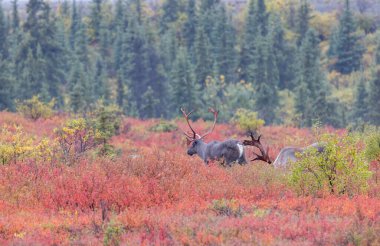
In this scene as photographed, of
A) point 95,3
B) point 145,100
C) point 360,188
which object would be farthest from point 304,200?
point 95,3

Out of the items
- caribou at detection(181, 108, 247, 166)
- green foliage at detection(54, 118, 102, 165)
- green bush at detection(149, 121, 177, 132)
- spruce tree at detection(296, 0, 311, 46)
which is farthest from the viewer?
spruce tree at detection(296, 0, 311, 46)

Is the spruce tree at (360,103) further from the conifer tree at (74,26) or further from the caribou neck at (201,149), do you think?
the conifer tree at (74,26)

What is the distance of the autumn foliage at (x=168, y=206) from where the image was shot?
9812mm

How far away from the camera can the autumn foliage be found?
9812 millimetres

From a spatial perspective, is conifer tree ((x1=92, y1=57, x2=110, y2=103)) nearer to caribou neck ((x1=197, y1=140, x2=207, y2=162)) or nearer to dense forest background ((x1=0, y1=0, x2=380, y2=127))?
dense forest background ((x1=0, y1=0, x2=380, y2=127))

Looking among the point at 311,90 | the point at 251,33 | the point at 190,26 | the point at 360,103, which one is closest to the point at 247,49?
the point at 251,33

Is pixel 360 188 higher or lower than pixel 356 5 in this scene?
lower

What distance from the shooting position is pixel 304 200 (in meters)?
12.1

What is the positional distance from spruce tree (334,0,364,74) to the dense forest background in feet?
0.36

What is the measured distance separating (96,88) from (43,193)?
48637 millimetres

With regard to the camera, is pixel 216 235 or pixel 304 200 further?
pixel 304 200

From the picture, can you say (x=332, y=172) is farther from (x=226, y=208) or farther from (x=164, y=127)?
(x=164, y=127)

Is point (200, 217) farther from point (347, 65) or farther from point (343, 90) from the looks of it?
point (347, 65)

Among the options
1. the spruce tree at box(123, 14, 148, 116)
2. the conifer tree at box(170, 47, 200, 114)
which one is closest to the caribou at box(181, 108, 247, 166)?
the conifer tree at box(170, 47, 200, 114)
